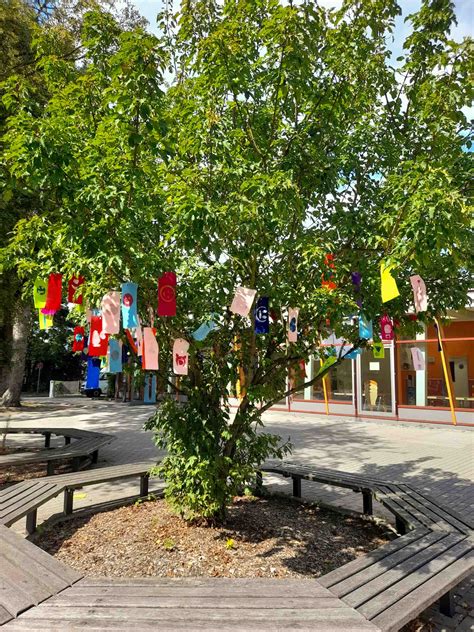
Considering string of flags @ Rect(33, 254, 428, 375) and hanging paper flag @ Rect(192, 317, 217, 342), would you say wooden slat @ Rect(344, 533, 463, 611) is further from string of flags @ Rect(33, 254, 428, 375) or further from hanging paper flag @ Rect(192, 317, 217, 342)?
hanging paper flag @ Rect(192, 317, 217, 342)

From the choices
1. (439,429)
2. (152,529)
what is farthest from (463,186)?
(439,429)

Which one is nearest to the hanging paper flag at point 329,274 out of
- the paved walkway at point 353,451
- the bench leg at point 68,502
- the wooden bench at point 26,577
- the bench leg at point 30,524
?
the paved walkway at point 353,451

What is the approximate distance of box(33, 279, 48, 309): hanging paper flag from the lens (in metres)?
4.95

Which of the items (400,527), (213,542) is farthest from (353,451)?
(213,542)

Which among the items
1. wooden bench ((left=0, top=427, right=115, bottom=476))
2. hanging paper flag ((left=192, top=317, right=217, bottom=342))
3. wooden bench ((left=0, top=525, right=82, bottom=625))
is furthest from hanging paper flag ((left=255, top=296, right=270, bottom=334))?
wooden bench ((left=0, top=427, right=115, bottom=476))

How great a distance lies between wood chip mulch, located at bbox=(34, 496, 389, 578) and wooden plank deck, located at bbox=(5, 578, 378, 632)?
0.93 metres

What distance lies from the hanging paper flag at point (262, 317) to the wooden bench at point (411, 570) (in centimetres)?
205

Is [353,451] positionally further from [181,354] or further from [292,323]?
[181,354]

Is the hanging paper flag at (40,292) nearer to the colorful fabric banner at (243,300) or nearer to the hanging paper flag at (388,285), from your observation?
the colorful fabric banner at (243,300)

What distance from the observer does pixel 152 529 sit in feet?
15.3

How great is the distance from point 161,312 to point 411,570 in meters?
2.71

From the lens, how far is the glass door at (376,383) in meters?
15.3

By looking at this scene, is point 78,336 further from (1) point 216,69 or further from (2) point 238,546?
(1) point 216,69

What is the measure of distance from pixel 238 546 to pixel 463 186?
4.02 m
